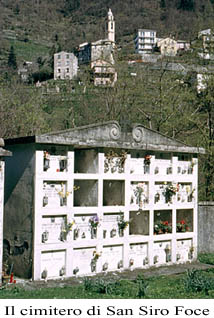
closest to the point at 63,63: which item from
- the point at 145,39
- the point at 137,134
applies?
the point at 145,39

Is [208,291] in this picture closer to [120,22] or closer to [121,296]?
[121,296]

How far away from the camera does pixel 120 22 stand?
5207 inches

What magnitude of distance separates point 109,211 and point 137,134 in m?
2.69

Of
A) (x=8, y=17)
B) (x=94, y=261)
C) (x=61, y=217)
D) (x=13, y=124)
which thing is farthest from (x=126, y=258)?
(x=8, y=17)

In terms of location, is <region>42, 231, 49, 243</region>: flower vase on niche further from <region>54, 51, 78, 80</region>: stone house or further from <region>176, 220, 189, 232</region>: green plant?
<region>54, 51, 78, 80</region>: stone house

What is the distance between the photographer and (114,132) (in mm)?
16125

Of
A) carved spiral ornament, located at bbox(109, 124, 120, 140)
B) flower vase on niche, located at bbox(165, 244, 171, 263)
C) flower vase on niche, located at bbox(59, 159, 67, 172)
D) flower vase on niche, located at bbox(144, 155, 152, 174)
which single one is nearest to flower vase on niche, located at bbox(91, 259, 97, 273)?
flower vase on niche, located at bbox(59, 159, 67, 172)

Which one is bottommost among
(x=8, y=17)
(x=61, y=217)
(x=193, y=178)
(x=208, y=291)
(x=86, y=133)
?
(x=208, y=291)

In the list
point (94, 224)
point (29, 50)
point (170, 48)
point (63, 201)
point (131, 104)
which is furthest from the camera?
point (29, 50)

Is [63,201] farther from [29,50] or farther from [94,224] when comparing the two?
[29,50]

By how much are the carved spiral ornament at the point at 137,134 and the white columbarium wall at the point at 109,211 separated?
0.51 metres

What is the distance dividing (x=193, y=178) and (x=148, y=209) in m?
2.56

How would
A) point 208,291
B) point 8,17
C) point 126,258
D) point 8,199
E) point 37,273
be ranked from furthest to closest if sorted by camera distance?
point 8,17 → point 126,258 → point 8,199 → point 37,273 → point 208,291

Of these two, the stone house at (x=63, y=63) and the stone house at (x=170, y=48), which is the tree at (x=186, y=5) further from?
the stone house at (x=170, y=48)
